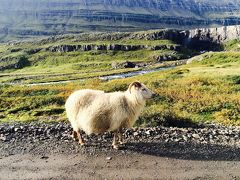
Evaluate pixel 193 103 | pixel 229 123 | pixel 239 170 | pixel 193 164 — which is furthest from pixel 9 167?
pixel 193 103

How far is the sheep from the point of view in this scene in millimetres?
17328

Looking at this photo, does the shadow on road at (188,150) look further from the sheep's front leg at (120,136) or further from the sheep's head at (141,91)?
the sheep's head at (141,91)

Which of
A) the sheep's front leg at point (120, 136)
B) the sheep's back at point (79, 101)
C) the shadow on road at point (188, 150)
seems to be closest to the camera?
the shadow on road at point (188, 150)

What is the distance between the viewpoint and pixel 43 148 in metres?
17.4

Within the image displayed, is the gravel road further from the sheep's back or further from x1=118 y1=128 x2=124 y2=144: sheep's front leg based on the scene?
the sheep's back

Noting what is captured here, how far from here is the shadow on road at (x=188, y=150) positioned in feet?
53.5

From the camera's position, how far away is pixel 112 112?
17422mm

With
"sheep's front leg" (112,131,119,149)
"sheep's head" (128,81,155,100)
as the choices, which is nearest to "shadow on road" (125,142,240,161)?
"sheep's front leg" (112,131,119,149)

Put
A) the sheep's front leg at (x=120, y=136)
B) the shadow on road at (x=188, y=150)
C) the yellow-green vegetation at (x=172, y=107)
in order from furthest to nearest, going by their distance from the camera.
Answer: the yellow-green vegetation at (x=172, y=107)
the sheep's front leg at (x=120, y=136)
the shadow on road at (x=188, y=150)

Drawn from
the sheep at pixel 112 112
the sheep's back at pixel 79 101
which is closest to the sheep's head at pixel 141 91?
the sheep at pixel 112 112

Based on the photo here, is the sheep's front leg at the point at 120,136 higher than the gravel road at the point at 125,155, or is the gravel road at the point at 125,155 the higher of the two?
the sheep's front leg at the point at 120,136

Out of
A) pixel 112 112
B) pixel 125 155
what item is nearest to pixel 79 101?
pixel 112 112

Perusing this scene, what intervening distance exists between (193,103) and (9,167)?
20.9m

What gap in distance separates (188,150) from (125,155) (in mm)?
2873
